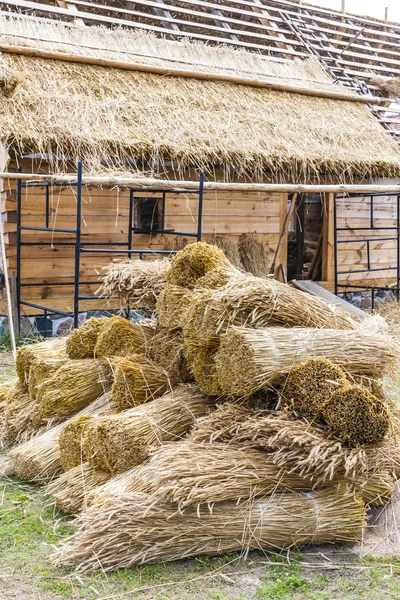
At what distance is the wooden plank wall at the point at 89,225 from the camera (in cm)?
934

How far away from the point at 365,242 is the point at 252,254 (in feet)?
8.90

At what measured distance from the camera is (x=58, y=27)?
10.7 metres

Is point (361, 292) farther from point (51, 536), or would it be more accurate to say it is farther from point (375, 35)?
point (51, 536)

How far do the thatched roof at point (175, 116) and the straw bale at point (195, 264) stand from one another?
3915 mm

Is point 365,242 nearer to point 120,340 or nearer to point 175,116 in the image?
point 175,116

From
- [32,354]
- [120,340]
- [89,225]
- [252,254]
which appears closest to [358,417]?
[120,340]

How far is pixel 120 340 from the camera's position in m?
A: 4.91

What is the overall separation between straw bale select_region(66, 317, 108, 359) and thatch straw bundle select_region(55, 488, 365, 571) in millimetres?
1619

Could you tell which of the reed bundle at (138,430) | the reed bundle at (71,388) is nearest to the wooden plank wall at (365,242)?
the reed bundle at (71,388)

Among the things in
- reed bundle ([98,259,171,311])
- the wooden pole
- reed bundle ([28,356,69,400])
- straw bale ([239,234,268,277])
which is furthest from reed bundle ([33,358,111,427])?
straw bale ([239,234,268,277])

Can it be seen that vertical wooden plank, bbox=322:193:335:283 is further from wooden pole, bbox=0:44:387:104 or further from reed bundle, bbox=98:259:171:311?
reed bundle, bbox=98:259:171:311

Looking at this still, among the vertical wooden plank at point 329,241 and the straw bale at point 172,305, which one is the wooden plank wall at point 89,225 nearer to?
the vertical wooden plank at point 329,241

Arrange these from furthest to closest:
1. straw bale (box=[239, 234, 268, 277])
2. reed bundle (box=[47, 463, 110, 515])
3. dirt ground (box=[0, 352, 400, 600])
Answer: straw bale (box=[239, 234, 268, 277])
reed bundle (box=[47, 463, 110, 515])
dirt ground (box=[0, 352, 400, 600])

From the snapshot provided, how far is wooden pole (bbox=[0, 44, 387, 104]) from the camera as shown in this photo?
9.56m
